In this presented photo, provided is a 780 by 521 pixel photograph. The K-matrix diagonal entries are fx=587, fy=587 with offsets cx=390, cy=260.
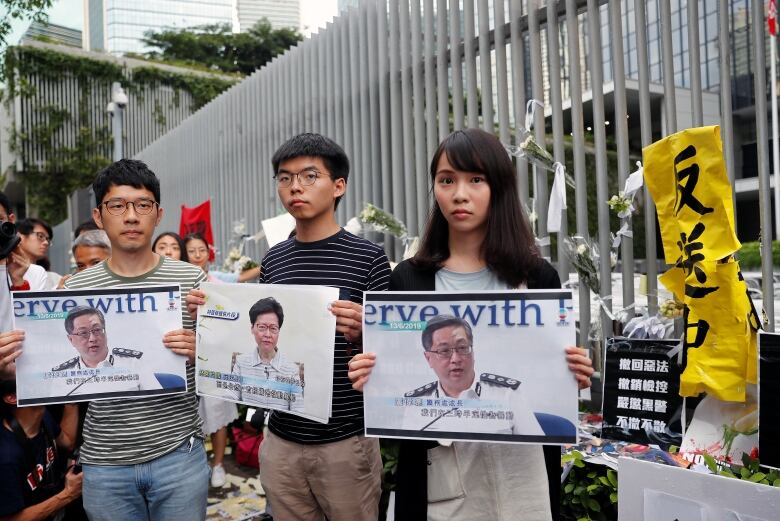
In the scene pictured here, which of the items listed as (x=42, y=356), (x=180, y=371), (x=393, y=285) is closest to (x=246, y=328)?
(x=180, y=371)

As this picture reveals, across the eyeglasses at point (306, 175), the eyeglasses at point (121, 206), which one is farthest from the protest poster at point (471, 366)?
the eyeglasses at point (121, 206)

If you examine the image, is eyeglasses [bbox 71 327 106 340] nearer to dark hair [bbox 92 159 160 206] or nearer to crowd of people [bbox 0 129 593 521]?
crowd of people [bbox 0 129 593 521]

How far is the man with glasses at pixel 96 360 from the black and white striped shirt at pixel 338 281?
52 cm

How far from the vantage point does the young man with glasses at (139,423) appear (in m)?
1.98

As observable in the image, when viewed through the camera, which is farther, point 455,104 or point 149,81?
point 149,81

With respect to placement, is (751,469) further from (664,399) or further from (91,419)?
(91,419)

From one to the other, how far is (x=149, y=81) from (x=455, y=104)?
64.6 ft

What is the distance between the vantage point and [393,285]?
1.91 metres

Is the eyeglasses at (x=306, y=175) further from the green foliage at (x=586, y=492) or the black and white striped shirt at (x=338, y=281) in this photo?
the green foliage at (x=586, y=492)

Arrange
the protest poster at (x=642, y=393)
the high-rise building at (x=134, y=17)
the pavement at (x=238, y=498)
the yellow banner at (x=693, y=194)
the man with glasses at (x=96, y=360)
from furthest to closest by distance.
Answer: the high-rise building at (x=134, y=17) → the pavement at (x=238, y=498) → the protest poster at (x=642, y=393) → the yellow banner at (x=693, y=194) → the man with glasses at (x=96, y=360)

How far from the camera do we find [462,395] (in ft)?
5.59

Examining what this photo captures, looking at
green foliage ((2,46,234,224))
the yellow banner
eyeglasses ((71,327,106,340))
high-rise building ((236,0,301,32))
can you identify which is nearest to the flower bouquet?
the yellow banner

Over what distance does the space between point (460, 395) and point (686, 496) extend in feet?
2.66

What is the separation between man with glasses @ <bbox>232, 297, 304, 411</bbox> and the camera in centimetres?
196
